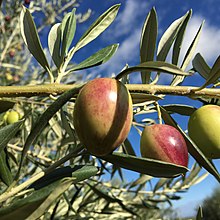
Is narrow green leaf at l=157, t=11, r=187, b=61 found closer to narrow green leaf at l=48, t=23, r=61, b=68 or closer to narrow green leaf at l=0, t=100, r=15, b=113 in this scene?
narrow green leaf at l=48, t=23, r=61, b=68

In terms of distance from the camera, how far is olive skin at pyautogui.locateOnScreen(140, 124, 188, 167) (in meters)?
0.69

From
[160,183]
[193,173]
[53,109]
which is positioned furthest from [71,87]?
[193,173]

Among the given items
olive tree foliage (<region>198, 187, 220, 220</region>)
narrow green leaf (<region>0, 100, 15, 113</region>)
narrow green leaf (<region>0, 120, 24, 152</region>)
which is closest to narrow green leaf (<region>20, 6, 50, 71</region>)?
narrow green leaf (<region>0, 100, 15, 113</region>)

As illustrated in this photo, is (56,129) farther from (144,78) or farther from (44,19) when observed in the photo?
(44,19)

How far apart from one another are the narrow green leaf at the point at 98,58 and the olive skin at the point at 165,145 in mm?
305

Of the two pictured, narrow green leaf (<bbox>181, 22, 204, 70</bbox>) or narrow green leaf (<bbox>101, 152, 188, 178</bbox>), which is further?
narrow green leaf (<bbox>181, 22, 204, 70</bbox>)

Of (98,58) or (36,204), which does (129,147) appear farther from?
(36,204)

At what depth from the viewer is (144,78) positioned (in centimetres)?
89

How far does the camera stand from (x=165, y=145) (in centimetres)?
69

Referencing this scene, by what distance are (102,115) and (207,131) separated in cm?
28

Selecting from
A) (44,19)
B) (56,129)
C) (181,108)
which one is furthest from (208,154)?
(44,19)

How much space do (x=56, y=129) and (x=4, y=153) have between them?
3.35ft

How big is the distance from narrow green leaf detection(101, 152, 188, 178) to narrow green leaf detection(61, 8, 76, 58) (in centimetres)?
34

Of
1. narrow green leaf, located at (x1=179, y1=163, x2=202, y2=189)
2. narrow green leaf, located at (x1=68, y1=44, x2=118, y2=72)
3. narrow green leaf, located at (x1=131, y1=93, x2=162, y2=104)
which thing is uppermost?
narrow green leaf, located at (x1=68, y1=44, x2=118, y2=72)
